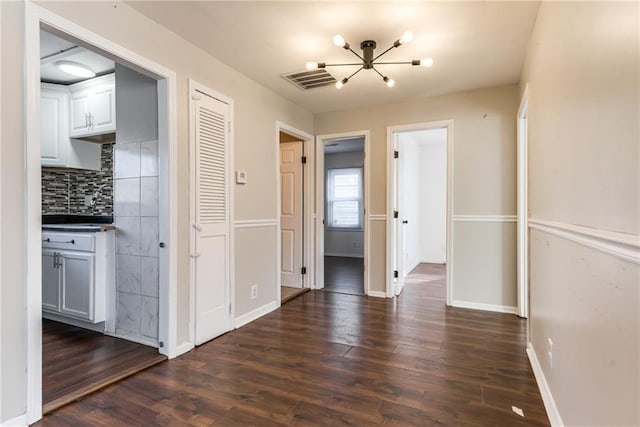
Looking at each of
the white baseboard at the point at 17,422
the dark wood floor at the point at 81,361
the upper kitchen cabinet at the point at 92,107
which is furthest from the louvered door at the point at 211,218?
the upper kitchen cabinet at the point at 92,107

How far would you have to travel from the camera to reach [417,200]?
678 centimetres

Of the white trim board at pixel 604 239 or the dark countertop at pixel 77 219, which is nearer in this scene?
the white trim board at pixel 604 239

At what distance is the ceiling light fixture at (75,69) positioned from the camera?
309cm

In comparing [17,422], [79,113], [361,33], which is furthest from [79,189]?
[361,33]

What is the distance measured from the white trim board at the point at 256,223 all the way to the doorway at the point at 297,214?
82cm

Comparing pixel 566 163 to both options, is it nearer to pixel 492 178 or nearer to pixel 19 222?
pixel 492 178

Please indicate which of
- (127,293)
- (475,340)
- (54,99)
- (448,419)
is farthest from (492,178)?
(54,99)

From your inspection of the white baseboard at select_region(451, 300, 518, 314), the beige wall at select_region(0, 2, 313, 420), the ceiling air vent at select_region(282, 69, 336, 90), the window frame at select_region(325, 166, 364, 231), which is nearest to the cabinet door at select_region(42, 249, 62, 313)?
the beige wall at select_region(0, 2, 313, 420)

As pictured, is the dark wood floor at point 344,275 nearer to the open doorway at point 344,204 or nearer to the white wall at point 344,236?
the open doorway at point 344,204

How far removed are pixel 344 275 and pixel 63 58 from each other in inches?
176

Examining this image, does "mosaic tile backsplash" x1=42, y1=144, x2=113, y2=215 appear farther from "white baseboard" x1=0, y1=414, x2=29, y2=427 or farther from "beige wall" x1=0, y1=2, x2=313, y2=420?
"white baseboard" x1=0, y1=414, x2=29, y2=427

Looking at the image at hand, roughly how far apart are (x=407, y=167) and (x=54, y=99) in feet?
16.0

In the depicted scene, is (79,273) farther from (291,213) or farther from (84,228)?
(291,213)

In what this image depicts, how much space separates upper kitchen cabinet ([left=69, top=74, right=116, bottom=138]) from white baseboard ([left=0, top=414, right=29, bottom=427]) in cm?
256
